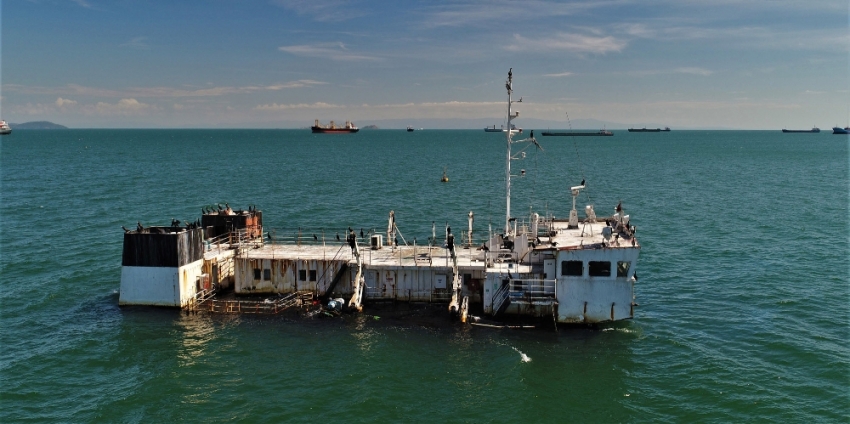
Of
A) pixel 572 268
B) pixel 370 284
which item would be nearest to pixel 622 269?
pixel 572 268

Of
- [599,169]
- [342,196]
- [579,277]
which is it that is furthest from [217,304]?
[599,169]

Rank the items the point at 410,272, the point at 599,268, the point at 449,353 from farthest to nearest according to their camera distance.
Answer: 1. the point at 410,272
2. the point at 599,268
3. the point at 449,353

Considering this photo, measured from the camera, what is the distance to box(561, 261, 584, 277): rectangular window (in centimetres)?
3469

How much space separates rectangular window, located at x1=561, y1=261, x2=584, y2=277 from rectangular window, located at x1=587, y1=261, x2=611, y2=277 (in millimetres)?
485

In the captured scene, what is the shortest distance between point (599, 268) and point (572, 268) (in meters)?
1.47

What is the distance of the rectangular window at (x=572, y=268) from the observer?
34688 millimetres

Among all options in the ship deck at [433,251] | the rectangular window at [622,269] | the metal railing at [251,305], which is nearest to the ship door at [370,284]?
the ship deck at [433,251]

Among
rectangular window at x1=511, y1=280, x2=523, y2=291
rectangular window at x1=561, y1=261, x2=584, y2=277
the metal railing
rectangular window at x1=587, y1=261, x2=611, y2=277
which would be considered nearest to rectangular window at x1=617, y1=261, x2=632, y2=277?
rectangular window at x1=587, y1=261, x2=611, y2=277

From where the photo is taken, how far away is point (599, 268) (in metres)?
34.7

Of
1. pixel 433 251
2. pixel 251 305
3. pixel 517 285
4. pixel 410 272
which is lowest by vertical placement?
pixel 251 305

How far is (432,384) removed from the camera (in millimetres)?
29344

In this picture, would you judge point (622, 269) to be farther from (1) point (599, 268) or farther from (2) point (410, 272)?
(2) point (410, 272)

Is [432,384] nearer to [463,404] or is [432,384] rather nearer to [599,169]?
[463,404]

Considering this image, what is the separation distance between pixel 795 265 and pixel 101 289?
53153 mm
